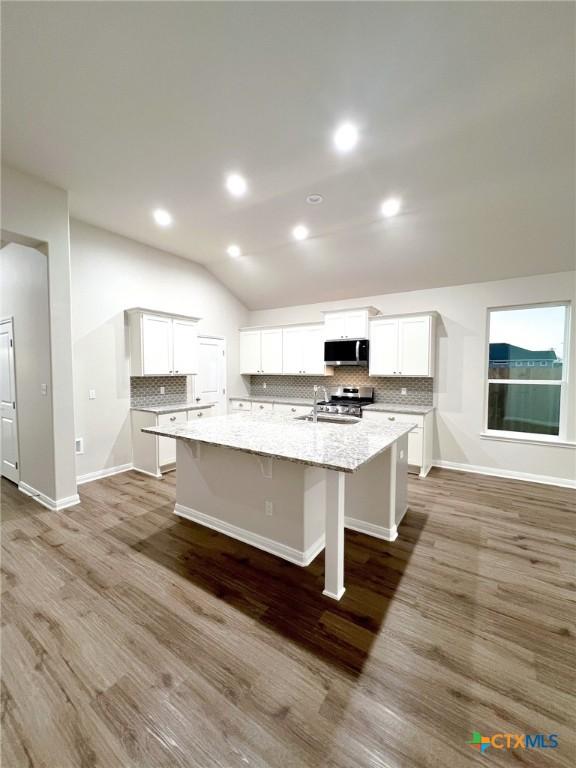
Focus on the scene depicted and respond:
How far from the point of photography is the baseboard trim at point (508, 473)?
3908mm

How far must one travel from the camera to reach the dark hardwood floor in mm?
1235

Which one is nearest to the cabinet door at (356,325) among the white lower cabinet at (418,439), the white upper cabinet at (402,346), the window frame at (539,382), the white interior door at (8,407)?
the white upper cabinet at (402,346)

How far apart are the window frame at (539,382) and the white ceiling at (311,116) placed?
0.47 meters

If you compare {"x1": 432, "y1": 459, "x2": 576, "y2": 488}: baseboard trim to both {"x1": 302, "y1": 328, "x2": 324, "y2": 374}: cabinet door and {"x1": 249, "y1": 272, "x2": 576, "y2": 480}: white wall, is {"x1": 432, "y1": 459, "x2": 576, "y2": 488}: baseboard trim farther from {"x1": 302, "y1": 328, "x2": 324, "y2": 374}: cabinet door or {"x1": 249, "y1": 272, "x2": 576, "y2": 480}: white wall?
{"x1": 302, "y1": 328, "x2": 324, "y2": 374}: cabinet door

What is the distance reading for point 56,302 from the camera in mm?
3191

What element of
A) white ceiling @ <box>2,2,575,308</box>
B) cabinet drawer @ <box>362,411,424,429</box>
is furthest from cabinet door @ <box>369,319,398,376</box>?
white ceiling @ <box>2,2,575,308</box>

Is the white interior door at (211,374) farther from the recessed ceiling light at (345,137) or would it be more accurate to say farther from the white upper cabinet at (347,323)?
the recessed ceiling light at (345,137)

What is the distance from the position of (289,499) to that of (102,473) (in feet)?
10.2

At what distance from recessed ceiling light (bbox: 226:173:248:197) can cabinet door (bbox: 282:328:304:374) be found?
8.69 feet

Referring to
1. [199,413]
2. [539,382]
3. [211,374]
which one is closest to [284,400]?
[211,374]

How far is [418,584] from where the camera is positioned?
2.16 meters

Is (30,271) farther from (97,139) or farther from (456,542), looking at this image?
(456,542)

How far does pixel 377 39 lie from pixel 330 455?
2350 mm

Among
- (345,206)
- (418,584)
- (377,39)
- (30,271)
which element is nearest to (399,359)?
(345,206)
